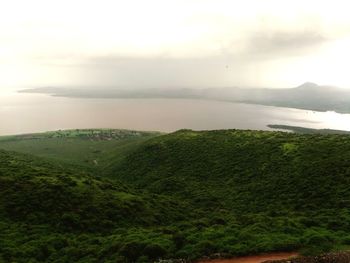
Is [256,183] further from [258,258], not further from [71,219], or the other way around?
[258,258]

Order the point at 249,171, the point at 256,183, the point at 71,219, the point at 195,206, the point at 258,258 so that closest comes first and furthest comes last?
the point at 258,258 < the point at 71,219 < the point at 195,206 < the point at 256,183 < the point at 249,171

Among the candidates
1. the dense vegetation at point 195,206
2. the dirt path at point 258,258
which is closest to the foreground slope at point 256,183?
the dense vegetation at point 195,206

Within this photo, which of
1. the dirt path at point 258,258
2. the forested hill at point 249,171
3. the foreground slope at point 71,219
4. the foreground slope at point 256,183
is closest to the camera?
the dirt path at point 258,258

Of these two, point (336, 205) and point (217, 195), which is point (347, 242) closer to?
point (336, 205)

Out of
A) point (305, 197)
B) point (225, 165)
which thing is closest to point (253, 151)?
point (225, 165)

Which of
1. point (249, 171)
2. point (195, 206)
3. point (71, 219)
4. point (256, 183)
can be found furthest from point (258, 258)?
point (249, 171)

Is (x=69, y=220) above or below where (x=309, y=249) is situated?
below

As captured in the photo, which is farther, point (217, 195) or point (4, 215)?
point (217, 195)

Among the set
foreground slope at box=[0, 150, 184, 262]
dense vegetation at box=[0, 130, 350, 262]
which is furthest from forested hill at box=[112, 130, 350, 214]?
foreground slope at box=[0, 150, 184, 262]

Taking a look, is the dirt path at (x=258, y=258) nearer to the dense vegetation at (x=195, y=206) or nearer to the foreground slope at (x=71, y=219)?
the dense vegetation at (x=195, y=206)
